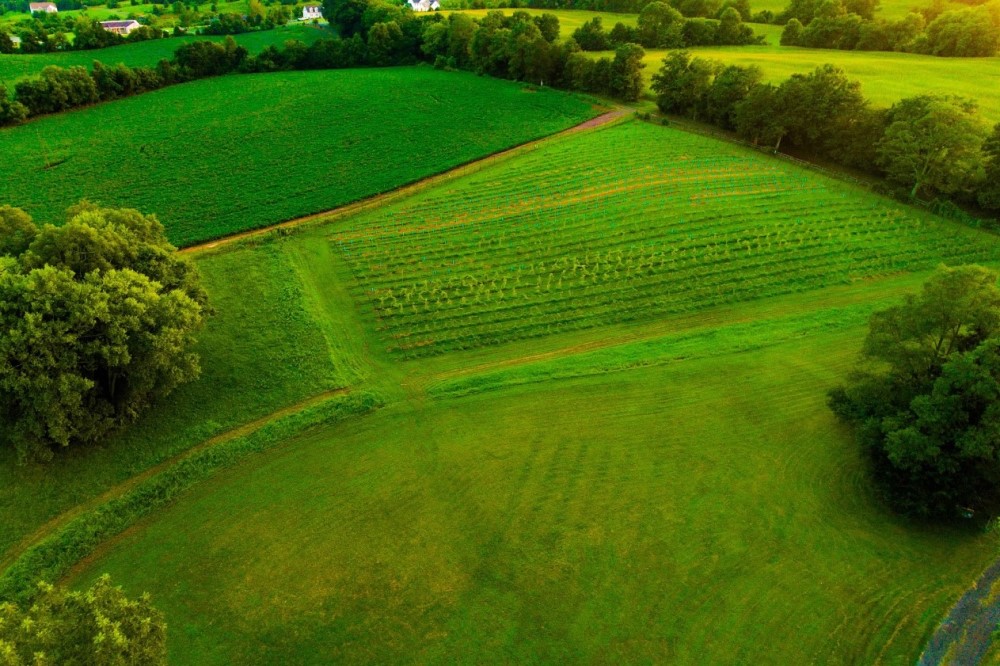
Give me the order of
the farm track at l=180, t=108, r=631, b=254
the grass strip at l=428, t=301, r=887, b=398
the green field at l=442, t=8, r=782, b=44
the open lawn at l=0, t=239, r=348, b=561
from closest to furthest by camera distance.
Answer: the open lawn at l=0, t=239, r=348, b=561 < the grass strip at l=428, t=301, r=887, b=398 < the farm track at l=180, t=108, r=631, b=254 < the green field at l=442, t=8, r=782, b=44

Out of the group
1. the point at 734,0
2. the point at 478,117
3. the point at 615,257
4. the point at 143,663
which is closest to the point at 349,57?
the point at 478,117

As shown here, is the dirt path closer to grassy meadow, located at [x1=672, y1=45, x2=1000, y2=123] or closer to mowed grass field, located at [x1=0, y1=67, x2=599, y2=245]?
mowed grass field, located at [x1=0, y1=67, x2=599, y2=245]

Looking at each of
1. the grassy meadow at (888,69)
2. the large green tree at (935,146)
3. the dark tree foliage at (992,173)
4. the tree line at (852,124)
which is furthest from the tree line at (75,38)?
the dark tree foliage at (992,173)

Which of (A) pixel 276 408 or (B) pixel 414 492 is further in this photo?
(A) pixel 276 408

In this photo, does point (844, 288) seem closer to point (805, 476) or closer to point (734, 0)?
point (805, 476)

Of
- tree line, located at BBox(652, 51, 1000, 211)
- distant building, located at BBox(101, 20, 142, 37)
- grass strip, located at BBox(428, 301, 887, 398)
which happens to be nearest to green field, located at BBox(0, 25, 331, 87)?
distant building, located at BBox(101, 20, 142, 37)

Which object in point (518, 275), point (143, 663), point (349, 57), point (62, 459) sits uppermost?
point (349, 57)

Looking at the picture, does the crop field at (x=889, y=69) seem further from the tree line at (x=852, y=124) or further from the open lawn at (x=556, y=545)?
the open lawn at (x=556, y=545)
